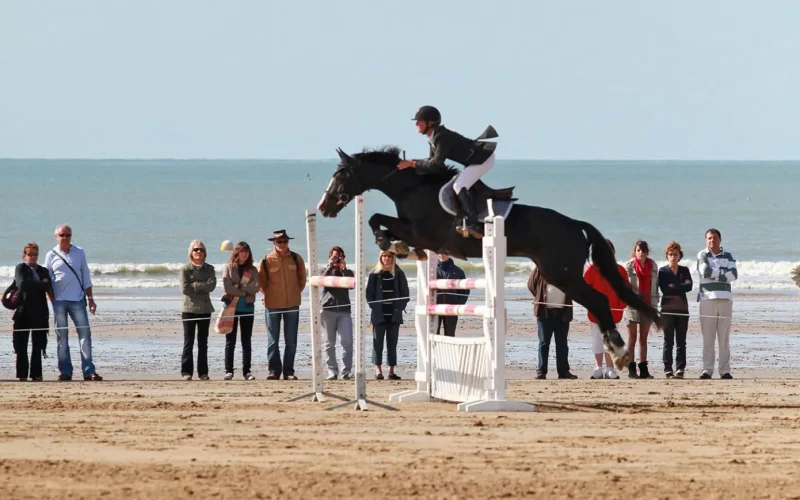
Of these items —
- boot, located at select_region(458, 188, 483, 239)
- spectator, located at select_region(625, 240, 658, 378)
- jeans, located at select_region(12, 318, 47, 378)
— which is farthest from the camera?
spectator, located at select_region(625, 240, 658, 378)

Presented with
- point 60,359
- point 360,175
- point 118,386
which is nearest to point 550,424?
point 360,175

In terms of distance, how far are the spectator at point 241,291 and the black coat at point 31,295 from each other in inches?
73.6

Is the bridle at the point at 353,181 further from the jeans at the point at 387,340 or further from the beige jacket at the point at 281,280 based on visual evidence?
the jeans at the point at 387,340

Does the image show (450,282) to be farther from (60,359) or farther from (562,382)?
(60,359)

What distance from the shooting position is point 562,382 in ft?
42.4

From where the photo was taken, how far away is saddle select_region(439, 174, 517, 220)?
33.1ft

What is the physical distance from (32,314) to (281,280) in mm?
2597

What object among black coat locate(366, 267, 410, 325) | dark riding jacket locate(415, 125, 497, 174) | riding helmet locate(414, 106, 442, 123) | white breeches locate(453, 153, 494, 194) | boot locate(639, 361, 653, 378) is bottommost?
boot locate(639, 361, 653, 378)

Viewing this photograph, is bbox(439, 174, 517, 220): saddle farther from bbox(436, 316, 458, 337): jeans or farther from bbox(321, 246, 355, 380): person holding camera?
bbox(321, 246, 355, 380): person holding camera

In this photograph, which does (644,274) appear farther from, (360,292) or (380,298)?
(360,292)

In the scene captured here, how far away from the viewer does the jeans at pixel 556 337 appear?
13.8 meters

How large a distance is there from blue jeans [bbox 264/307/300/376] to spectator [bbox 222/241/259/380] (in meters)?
0.22

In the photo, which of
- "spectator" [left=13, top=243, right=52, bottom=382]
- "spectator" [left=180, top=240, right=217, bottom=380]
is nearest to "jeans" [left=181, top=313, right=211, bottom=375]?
"spectator" [left=180, top=240, right=217, bottom=380]

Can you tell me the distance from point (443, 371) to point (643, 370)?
398 cm
